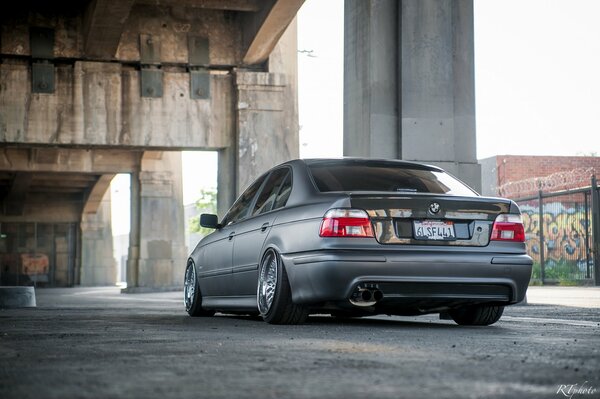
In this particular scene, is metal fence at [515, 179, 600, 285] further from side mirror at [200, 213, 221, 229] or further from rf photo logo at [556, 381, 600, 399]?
rf photo logo at [556, 381, 600, 399]

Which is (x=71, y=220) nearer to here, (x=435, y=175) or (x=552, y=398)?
(x=435, y=175)

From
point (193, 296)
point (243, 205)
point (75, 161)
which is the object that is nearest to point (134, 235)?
point (75, 161)

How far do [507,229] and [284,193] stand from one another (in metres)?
1.87

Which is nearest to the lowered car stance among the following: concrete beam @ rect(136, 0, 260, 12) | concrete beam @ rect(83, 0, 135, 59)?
concrete beam @ rect(83, 0, 135, 59)

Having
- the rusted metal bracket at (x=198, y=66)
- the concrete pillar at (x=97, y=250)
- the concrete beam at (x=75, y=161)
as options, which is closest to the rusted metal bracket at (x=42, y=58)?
the rusted metal bracket at (x=198, y=66)

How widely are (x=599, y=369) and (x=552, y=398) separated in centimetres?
107

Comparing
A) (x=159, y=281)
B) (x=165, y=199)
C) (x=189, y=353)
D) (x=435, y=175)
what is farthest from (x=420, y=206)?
(x=165, y=199)

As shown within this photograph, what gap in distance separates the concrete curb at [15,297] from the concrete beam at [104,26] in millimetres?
5342

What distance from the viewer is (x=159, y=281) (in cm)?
3009

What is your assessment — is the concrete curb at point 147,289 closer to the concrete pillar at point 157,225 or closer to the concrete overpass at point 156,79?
the concrete pillar at point 157,225

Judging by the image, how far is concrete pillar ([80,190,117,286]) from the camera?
5331cm

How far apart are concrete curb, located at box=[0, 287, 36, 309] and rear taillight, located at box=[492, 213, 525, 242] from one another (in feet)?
29.2

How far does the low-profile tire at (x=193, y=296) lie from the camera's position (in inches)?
396

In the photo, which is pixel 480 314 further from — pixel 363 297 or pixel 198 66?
pixel 198 66
